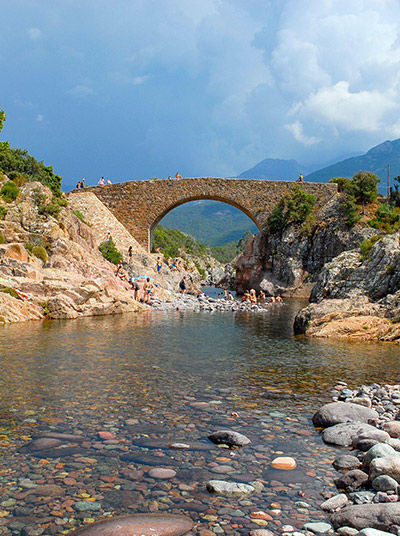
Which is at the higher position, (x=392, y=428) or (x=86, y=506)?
(x=392, y=428)

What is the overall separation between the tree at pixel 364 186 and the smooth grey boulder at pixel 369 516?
34.6 metres

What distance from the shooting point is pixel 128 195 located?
36281 millimetres

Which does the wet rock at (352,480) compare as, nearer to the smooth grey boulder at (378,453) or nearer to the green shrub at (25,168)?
the smooth grey boulder at (378,453)

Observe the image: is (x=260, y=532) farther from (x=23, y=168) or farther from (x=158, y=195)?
(x=158, y=195)

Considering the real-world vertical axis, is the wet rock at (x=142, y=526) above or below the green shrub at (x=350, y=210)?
below

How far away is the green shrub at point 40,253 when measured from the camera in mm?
19033

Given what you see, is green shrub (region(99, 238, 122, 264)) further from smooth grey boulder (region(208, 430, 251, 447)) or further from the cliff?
smooth grey boulder (region(208, 430, 251, 447))

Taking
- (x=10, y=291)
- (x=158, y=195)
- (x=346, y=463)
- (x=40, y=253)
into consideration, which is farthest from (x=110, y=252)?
(x=346, y=463)

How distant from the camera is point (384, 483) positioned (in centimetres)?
335

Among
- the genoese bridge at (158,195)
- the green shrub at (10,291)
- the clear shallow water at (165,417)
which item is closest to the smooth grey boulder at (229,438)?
the clear shallow water at (165,417)

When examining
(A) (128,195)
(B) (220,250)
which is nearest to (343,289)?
(A) (128,195)

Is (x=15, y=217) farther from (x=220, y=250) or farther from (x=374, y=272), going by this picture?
(x=220, y=250)

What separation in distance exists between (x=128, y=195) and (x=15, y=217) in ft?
52.6

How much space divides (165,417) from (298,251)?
3174 centimetres
